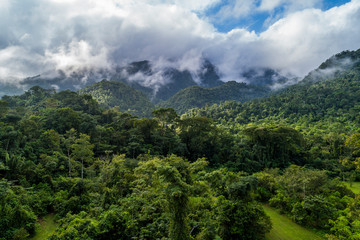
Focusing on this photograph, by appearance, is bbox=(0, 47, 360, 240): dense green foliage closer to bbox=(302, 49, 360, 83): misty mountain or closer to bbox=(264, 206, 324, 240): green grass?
bbox=(264, 206, 324, 240): green grass

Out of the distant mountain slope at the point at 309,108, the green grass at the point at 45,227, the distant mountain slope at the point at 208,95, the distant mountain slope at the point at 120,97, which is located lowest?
the green grass at the point at 45,227

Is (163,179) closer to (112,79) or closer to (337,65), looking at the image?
(337,65)

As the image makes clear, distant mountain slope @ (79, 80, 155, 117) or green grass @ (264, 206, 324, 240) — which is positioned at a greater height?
distant mountain slope @ (79, 80, 155, 117)

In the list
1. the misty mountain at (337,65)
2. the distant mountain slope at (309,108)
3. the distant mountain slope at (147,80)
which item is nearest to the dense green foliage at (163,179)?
the distant mountain slope at (309,108)

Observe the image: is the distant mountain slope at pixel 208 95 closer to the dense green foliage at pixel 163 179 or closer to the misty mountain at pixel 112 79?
the misty mountain at pixel 112 79

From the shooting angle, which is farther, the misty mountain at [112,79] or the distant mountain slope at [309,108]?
the misty mountain at [112,79]

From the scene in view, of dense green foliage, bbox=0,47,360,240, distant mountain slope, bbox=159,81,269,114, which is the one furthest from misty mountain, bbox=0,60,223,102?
dense green foliage, bbox=0,47,360,240

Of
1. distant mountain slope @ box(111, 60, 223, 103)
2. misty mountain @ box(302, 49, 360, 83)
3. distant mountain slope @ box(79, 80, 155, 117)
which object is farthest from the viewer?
distant mountain slope @ box(111, 60, 223, 103)
